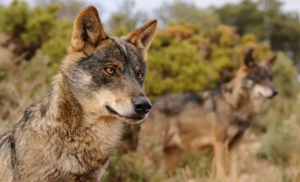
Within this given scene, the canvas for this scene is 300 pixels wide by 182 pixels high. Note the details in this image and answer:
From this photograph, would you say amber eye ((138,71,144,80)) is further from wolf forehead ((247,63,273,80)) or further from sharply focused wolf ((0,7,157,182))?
wolf forehead ((247,63,273,80))

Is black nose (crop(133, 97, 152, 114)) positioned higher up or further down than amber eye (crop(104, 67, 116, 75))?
further down

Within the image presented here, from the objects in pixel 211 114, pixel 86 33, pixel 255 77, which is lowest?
pixel 211 114

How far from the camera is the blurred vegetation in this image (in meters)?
7.39

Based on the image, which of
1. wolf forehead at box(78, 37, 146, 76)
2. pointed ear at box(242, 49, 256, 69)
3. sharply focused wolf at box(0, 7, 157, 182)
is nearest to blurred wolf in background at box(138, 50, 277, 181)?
pointed ear at box(242, 49, 256, 69)

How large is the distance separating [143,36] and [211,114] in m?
5.28

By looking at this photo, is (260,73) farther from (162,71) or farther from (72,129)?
(72,129)

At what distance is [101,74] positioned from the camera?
3.72 m

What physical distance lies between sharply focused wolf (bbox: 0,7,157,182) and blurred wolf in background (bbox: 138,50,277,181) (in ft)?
16.5

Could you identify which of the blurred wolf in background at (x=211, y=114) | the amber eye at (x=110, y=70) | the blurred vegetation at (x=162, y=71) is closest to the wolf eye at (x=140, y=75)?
the amber eye at (x=110, y=70)

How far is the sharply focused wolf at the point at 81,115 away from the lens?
3.49 m

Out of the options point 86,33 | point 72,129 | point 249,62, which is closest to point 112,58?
point 86,33

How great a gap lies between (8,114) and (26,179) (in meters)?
4.23

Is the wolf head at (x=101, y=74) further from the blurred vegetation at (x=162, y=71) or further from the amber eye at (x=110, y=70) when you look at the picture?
the blurred vegetation at (x=162, y=71)

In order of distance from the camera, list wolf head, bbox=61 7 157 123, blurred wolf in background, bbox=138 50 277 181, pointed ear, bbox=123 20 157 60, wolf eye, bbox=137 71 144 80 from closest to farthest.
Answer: wolf head, bbox=61 7 157 123 < wolf eye, bbox=137 71 144 80 < pointed ear, bbox=123 20 157 60 < blurred wolf in background, bbox=138 50 277 181
